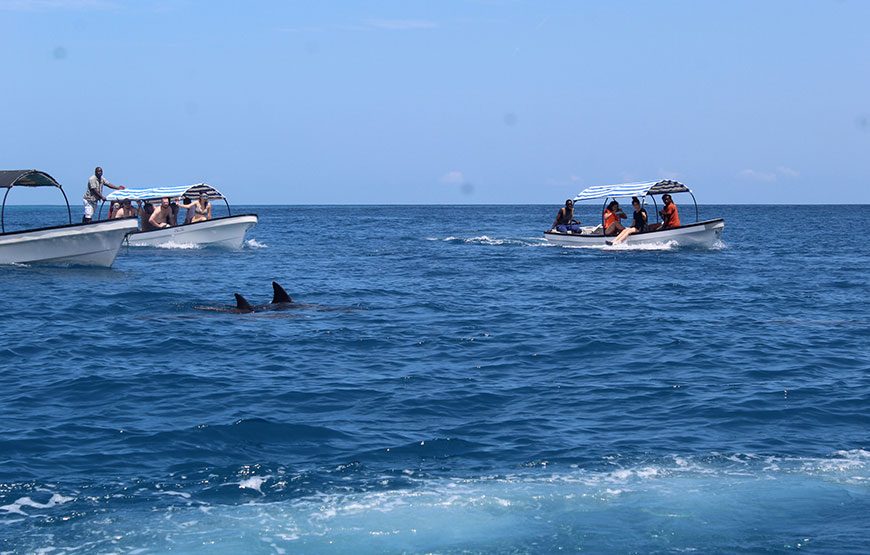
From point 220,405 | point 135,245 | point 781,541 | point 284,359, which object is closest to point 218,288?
point 284,359

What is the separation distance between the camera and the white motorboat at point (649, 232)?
37406 millimetres

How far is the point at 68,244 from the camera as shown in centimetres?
2770

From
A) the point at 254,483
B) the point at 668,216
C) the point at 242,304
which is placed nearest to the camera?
the point at 254,483

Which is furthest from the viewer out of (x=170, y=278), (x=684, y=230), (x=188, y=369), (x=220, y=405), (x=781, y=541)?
(x=684, y=230)

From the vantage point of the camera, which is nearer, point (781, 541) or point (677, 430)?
point (781, 541)

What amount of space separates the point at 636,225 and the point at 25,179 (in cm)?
2098

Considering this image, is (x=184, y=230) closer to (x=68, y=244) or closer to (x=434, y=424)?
(x=68, y=244)

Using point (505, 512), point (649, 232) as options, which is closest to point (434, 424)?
point (505, 512)

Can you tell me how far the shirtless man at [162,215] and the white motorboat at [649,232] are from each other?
14.8 m

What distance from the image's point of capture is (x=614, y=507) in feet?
28.3

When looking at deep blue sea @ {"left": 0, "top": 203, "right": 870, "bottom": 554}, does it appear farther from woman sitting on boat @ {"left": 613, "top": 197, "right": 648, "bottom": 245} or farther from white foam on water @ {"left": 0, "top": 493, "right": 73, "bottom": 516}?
woman sitting on boat @ {"left": 613, "top": 197, "right": 648, "bottom": 245}

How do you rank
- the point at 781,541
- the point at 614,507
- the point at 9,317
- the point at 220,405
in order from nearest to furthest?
1. the point at 781,541
2. the point at 614,507
3. the point at 220,405
4. the point at 9,317

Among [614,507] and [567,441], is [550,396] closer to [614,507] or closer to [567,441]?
[567,441]

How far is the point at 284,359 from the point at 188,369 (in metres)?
1.42
